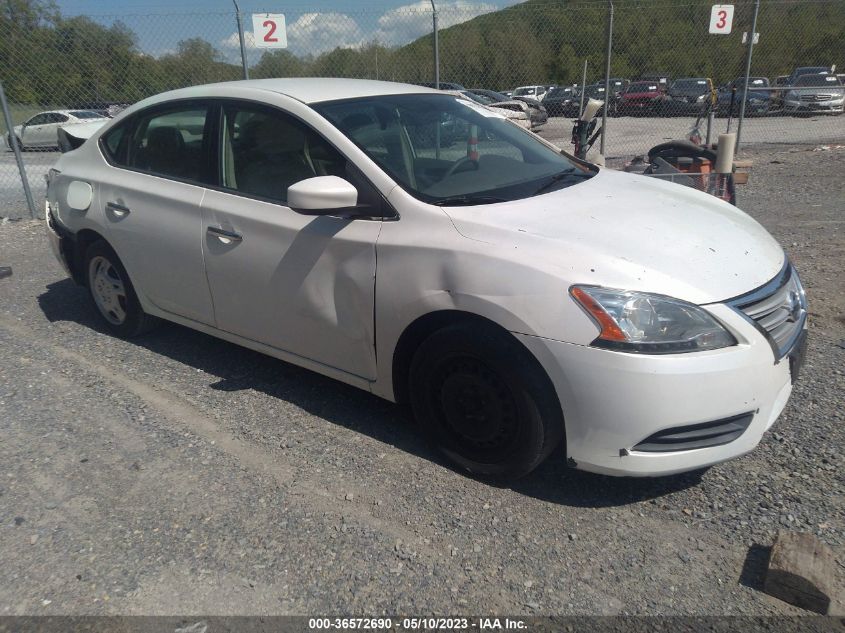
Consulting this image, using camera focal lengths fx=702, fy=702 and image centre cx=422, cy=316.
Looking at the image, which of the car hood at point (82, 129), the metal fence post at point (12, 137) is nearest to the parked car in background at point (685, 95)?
the metal fence post at point (12, 137)

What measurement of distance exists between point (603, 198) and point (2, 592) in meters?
3.02

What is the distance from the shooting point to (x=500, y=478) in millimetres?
3104

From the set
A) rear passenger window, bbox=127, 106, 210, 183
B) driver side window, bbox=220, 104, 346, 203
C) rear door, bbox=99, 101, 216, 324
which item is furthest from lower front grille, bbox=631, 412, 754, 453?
rear passenger window, bbox=127, 106, 210, 183

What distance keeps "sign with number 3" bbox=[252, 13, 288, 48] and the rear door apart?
5701 millimetres

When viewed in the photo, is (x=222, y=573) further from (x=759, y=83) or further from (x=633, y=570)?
(x=759, y=83)

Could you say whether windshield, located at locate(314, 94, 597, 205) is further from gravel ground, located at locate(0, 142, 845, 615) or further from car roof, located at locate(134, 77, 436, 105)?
gravel ground, located at locate(0, 142, 845, 615)

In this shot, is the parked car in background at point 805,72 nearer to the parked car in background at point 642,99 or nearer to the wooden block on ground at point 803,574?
the parked car in background at point 642,99

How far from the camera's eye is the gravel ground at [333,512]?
253 centimetres

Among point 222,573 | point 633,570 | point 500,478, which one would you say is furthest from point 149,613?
point 633,570

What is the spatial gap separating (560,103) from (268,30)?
17.4m

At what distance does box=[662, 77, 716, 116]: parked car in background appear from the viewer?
1842cm

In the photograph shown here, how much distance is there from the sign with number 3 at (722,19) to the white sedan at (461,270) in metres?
9.95

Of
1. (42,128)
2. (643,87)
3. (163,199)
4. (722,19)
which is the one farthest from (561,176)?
(643,87)

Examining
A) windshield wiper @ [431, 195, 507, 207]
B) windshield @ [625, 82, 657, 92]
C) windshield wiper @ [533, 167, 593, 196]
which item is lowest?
windshield @ [625, 82, 657, 92]
